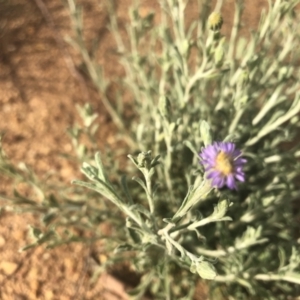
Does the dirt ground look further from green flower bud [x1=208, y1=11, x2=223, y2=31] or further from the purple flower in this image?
green flower bud [x1=208, y1=11, x2=223, y2=31]

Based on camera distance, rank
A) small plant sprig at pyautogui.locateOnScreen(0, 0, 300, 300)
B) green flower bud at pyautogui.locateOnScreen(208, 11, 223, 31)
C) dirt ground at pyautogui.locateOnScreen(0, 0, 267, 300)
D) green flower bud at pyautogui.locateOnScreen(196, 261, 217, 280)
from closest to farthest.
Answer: green flower bud at pyautogui.locateOnScreen(196, 261, 217, 280) < green flower bud at pyautogui.locateOnScreen(208, 11, 223, 31) < small plant sprig at pyautogui.locateOnScreen(0, 0, 300, 300) < dirt ground at pyautogui.locateOnScreen(0, 0, 267, 300)

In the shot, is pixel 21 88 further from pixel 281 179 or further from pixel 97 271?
pixel 281 179

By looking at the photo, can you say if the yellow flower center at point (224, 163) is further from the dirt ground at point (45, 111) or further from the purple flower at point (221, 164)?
the dirt ground at point (45, 111)

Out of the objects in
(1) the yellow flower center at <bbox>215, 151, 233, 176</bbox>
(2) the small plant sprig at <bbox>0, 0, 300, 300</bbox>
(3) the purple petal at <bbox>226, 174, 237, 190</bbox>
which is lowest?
(2) the small plant sprig at <bbox>0, 0, 300, 300</bbox>

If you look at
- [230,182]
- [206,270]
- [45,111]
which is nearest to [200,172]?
[230,182]

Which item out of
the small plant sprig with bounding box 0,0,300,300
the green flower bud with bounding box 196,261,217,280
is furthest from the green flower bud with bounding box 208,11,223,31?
the green flower bud with bounding box 196,261,217,280

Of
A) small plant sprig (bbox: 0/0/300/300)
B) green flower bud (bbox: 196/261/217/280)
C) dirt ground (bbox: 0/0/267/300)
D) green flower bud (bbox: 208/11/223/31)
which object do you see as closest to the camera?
green flower bud (bbox: 196/261/217/280)

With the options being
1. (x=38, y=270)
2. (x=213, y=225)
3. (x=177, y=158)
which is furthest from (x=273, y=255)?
(x=38, y=270)

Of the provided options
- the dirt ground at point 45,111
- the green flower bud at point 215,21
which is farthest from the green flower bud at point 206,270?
the dirt ground at point 45,111

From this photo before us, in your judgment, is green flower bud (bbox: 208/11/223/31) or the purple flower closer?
the purple flower
